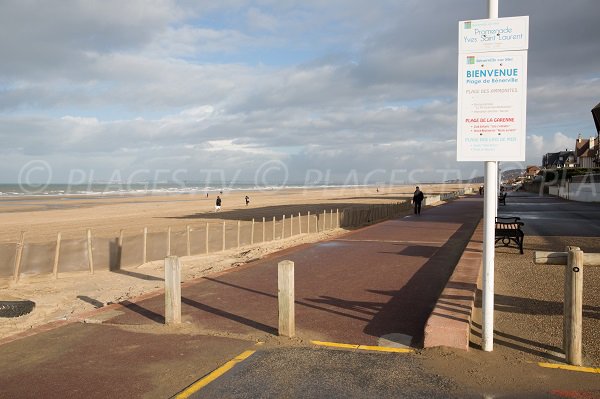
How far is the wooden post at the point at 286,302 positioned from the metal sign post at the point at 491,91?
233 cm

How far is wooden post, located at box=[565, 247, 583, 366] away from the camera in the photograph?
16.5 ft

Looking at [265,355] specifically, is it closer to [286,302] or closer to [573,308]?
[286,302]

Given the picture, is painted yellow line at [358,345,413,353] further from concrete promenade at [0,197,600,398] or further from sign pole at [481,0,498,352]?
sign pole at [481,0,498,352]

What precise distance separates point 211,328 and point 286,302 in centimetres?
118

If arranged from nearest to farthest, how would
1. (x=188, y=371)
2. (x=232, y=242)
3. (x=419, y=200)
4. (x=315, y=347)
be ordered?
(x=188, y=371), (x=315, y=347), (x=232, y=242), (x=419, y=200)

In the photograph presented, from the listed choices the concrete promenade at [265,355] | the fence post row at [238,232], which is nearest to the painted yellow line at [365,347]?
the concrete promenade at [265,355]

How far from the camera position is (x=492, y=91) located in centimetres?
527

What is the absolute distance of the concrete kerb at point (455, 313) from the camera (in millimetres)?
5621

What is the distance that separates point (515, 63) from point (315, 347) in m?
3.72

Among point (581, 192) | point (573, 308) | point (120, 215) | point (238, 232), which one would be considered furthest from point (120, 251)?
point (581, 192)

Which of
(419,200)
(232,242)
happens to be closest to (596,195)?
(419,200)

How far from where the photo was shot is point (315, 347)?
19.0 ft

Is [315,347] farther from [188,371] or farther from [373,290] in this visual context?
[373,290]

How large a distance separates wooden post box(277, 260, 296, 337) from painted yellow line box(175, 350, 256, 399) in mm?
677
